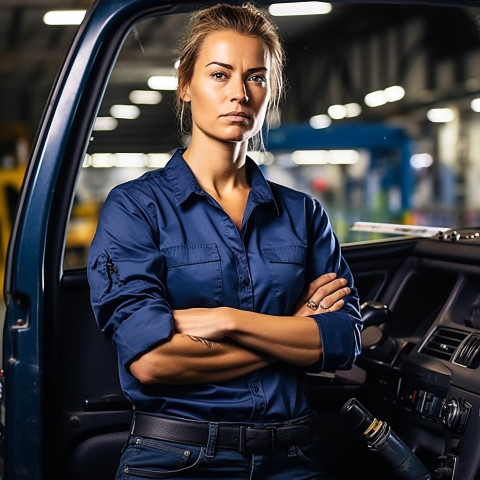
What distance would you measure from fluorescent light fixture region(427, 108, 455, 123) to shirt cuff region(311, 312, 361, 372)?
18459mm

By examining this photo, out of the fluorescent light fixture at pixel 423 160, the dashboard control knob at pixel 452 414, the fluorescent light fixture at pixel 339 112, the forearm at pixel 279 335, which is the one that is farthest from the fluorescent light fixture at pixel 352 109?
the forearm at pixel 279 335

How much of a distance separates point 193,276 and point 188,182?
0.22 meters

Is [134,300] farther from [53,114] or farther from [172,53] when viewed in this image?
[172,53]

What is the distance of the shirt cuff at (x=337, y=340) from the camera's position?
1.73 metres

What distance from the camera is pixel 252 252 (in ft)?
5.75

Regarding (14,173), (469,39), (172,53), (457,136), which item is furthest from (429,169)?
(172,53)

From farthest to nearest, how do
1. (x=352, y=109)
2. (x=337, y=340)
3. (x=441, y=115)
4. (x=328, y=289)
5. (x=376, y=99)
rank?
1. (x=352, y=109)
2. (x=376, y=99)
3. (x=441, y=115)
4. (x=328, y=289)
5. (x=337, y=340)

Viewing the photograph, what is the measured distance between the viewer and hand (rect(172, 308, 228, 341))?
1627mm

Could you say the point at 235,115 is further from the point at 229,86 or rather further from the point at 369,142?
the point at 369,142

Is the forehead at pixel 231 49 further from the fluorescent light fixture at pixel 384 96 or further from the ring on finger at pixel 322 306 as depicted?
the fluorescent light fixture at pixel 384 96

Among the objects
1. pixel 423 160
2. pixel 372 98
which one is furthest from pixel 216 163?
pixel 372 98

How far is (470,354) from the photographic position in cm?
213

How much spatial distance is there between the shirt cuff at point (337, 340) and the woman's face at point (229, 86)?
44cm

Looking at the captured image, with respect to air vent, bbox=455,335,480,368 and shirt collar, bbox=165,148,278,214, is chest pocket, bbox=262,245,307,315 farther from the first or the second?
air vent, bbox=455,335,480,368
